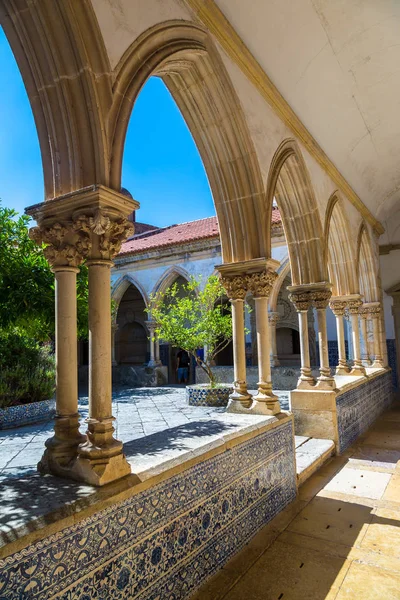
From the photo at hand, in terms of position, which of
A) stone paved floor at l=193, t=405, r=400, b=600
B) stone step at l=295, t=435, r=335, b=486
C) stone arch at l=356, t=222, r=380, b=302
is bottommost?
stone paved floor at l=193, t=405, r=400, b=600

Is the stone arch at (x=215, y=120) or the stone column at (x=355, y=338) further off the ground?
the stone arch at (x=215, y=120)

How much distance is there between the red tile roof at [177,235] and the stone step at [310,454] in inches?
293

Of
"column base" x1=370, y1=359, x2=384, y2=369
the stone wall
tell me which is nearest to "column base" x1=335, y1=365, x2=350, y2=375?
"column base" x1=370, y1=359, x2=384, y2=369

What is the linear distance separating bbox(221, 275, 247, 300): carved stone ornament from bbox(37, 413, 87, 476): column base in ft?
7.42

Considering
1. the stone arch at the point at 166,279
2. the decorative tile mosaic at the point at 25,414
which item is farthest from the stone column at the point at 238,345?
the stone arch at the point at 166,279

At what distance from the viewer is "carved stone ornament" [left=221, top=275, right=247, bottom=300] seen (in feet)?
13.9

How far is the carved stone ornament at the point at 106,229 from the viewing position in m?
2.25

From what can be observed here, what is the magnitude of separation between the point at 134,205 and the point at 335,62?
341 cm

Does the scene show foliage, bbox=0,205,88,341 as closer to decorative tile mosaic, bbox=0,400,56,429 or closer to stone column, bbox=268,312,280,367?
decorative tile mosaic, bbox=0,400,56,429

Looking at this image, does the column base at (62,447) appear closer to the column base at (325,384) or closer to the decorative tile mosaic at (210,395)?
the column base at (325,384)

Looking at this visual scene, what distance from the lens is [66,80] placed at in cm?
241

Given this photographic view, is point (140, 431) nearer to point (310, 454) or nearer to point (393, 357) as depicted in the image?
point (310, 454)

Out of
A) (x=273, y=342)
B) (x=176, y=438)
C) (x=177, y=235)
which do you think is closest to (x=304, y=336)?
(x=176, y=438)

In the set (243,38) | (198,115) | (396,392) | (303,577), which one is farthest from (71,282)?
(396,392)
